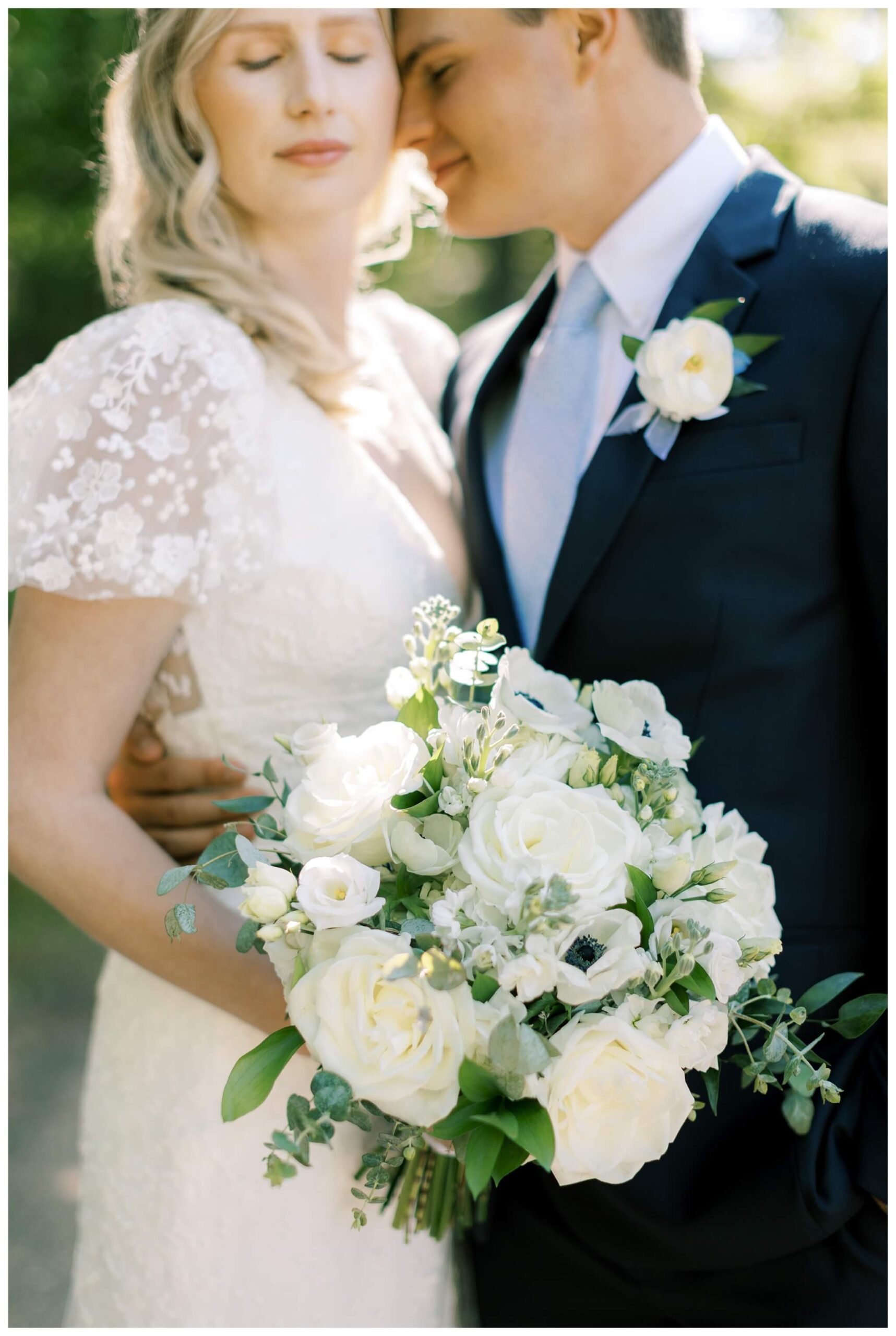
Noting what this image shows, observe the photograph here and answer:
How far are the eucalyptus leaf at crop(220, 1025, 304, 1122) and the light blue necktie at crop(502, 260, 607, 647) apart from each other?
115 cm

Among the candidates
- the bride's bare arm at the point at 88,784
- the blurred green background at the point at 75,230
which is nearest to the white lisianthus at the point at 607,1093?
the bride's bare arm at the point at 88,784

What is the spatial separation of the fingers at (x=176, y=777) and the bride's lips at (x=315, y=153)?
1276mm

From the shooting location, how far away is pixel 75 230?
7551mm

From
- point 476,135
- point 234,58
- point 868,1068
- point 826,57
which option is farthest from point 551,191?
point 826,57

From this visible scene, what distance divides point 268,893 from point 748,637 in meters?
1.12

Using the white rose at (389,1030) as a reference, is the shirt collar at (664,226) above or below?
above

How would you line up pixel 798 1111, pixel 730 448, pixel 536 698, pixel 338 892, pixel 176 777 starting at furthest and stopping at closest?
pixel 176 777 → pixel 730 448 → pixel 536 698 → pixel 798 1111 → pixel 338 892

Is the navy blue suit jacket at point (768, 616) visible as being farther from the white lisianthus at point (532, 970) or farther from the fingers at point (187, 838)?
the white lisianthus at point (532, 970)

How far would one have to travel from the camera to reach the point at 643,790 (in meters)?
1.56

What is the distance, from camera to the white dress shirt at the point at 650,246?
2.42 metres

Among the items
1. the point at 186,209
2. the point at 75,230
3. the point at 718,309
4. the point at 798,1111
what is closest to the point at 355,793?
the point at 798,1111

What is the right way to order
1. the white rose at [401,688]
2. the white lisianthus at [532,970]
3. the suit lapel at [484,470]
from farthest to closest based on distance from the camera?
the suit lapel at [484,470] → the white rose at [401,688] → the white lisianthus at [532,970]

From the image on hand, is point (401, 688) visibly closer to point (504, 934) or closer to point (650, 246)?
point (504, 934)

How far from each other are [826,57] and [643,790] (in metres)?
12.7
